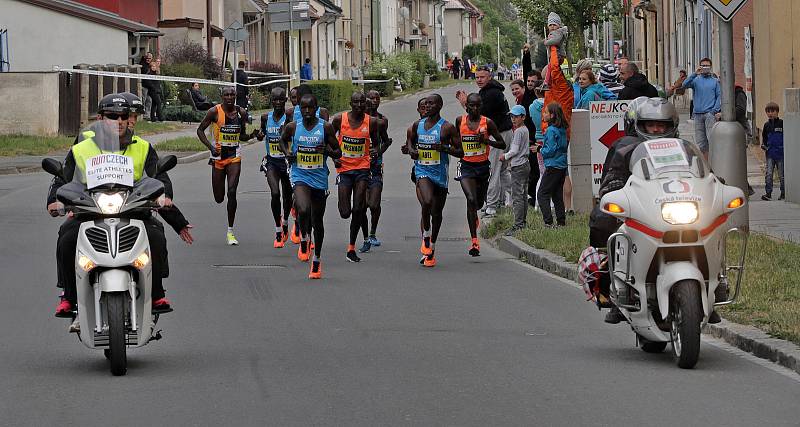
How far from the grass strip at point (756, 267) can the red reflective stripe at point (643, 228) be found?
130 centimetres

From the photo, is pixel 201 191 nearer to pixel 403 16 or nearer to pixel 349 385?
pixel 349 385

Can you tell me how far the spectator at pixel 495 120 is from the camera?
20.2 metres

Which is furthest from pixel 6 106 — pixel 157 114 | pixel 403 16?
pixel 403 16

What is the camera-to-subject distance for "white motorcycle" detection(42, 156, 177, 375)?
359 inches

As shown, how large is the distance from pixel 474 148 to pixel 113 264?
820 centimetres

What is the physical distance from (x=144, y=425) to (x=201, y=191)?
1764 centimetres

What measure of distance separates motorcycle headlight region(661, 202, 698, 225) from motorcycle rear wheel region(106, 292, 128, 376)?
10.3 feet

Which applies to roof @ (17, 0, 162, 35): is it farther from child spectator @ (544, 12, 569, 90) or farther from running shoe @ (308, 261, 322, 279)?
running shoe @ (308, 261, 322, 279)

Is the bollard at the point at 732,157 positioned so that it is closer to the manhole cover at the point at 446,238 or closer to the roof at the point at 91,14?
the manhole cover at the point at 446,238

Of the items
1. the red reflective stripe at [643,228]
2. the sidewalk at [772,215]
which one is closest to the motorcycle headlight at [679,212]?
the red reflective stripe at [643,228]

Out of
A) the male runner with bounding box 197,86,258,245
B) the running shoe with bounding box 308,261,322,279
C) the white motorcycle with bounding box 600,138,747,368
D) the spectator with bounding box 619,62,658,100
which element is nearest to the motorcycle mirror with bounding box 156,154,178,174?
the white motorcycle with bounding box 600,138,747,368

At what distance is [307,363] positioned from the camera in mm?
9680

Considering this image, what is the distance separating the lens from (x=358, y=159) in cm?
1645

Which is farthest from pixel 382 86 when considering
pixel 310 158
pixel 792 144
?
pixel 310 158
